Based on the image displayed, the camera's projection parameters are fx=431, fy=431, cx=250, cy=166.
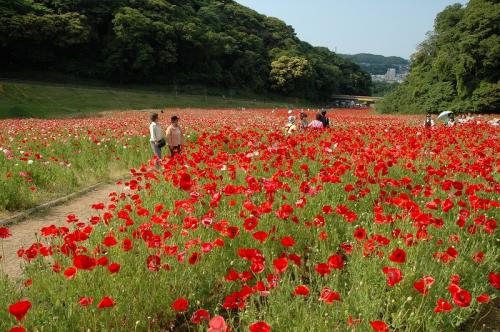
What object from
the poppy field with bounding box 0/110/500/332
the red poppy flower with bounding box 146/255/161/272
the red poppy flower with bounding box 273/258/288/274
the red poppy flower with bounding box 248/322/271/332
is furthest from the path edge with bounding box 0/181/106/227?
the red poppy flower with bounding box 248/322/271/332

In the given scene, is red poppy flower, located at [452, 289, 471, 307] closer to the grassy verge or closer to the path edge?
the path edge

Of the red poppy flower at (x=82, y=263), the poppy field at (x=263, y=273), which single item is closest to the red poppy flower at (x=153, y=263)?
the poppy field at (x=263, y=273)

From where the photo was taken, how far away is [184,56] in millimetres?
61469

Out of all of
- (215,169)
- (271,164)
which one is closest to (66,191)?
(215,169)

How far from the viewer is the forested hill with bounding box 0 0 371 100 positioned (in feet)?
155

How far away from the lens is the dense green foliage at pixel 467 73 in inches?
1425

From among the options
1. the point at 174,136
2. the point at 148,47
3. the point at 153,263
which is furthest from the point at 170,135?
the point at 148,47

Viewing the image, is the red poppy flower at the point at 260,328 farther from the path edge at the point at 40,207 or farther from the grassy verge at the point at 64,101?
the grassy verge at the point at 64,101

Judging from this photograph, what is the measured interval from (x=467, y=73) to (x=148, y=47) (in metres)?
36.1

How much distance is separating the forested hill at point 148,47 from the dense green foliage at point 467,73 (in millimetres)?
28856

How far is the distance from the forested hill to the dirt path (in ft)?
142

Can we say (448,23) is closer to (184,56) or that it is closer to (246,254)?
(184,56)

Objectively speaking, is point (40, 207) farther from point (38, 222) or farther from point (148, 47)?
point (148, 47)

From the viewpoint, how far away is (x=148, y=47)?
53656mm
